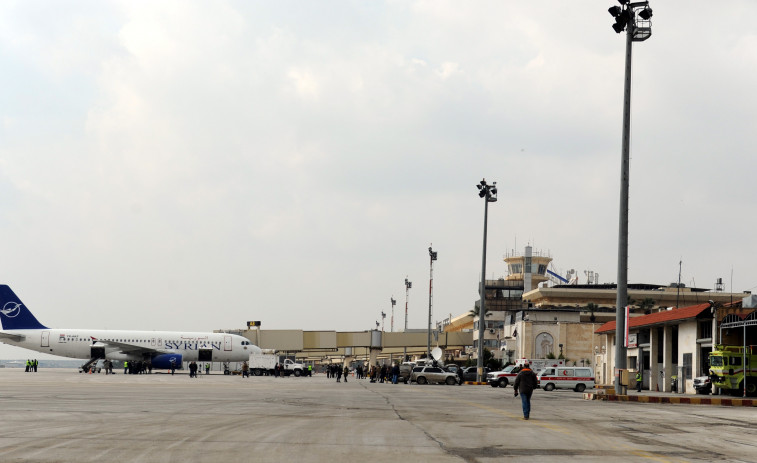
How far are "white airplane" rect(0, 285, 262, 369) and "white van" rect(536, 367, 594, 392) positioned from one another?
126 feet

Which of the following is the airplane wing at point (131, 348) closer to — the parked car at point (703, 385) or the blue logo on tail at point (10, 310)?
the blue logo on tail at point (10, 310)

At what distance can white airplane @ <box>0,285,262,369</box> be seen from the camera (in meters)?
81.5

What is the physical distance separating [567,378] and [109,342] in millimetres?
46234

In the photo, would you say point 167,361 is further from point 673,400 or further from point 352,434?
point 352,434

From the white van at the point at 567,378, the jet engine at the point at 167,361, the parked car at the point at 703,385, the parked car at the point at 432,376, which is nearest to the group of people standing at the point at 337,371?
the parked car at the point at 432,376

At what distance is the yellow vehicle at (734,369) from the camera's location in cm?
4100

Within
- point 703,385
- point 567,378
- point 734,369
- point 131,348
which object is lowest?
point 131,348

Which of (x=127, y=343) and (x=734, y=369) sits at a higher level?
(x=734, y=369)

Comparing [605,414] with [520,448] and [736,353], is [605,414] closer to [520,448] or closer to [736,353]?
[520,448]

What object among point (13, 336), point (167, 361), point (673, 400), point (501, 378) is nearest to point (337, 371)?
point (501, 378)

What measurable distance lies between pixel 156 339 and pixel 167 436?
6890 centimetres

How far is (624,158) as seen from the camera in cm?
3569

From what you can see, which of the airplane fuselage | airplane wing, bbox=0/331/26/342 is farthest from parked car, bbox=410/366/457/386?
airplane wing, bbox=0/331/26/342

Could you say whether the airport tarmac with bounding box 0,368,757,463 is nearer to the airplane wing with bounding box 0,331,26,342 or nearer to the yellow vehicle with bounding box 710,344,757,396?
the yellow vehicle with bounding box 710,344,757,396
